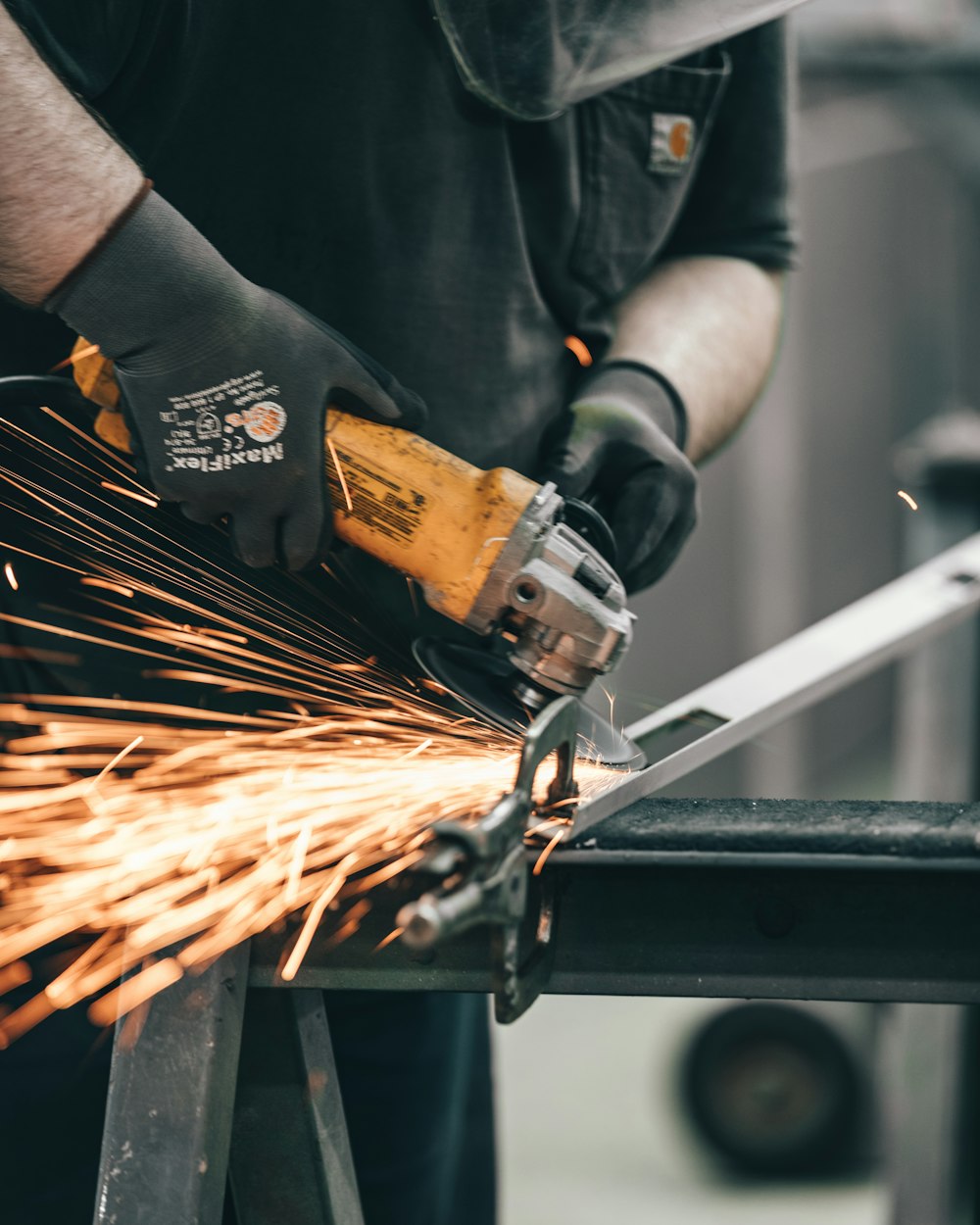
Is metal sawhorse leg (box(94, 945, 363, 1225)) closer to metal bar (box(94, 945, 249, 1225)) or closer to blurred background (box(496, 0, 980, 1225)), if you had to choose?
metal bar (box(94, 945, 249, 1225))

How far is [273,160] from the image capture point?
1277mm

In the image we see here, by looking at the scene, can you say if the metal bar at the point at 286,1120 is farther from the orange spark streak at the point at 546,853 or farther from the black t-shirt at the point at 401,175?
the black t-shirt at the point at 401,175

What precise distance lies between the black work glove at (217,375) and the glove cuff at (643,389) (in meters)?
0.39

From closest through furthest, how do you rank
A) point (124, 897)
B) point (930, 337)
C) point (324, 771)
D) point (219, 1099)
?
1. point (219, 1099)
2. point (124, 897)
3. point (324, 771)
4. point (930, 337)

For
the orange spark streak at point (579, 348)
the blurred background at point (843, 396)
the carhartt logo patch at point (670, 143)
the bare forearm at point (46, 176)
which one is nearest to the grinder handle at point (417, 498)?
the bare forearm at point (46, 176)

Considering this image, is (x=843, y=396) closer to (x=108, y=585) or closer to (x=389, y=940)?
(x=108, y=585)

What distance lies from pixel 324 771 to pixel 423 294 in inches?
20.1

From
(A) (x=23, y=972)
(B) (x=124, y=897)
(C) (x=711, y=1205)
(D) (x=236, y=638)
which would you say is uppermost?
(D) (x=236, y=638)

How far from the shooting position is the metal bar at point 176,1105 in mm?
924

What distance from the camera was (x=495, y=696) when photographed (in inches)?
49.7

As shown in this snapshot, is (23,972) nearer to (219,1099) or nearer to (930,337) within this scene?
(219,1099)

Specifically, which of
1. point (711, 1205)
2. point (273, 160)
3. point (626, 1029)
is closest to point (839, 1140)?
point (711, 1205)

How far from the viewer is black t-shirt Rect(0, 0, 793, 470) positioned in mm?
1226

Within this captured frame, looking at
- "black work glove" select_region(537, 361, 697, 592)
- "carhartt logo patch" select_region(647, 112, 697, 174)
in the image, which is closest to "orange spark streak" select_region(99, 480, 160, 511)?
"black work glove" select_region(537, 361, 697, 592)
